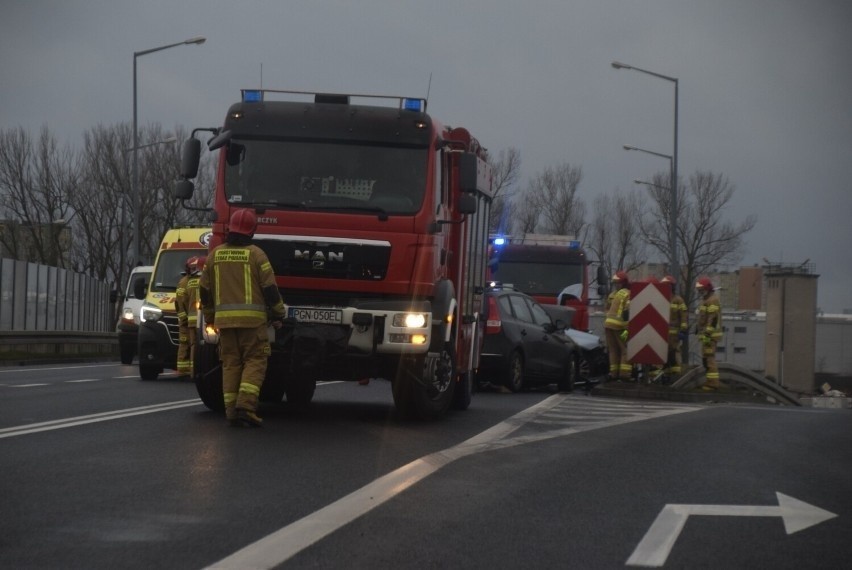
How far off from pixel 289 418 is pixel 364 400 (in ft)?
12.0

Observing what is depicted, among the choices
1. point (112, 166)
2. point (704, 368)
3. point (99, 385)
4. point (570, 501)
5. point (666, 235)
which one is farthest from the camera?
point (666, 235)

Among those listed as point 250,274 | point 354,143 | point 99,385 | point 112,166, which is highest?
point 112,166

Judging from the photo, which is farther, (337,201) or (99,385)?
(99,385)

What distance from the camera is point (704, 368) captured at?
2295 centimetres

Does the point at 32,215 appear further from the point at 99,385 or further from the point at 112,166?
the point at 99,385

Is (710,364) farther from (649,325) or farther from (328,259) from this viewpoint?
(328,259)

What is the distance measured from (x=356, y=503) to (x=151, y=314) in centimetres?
1396

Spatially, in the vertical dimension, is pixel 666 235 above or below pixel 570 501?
above

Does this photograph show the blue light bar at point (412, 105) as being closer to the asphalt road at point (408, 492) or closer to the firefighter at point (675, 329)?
the asphalt road at point (408, 492)

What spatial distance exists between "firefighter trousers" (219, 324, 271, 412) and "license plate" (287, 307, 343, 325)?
54cm

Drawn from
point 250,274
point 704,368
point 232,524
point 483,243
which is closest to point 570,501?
point 232,524

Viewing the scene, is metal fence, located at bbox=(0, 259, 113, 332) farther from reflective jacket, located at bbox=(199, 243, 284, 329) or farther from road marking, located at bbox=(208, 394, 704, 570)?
road marking, located at bbox=(208, 394, 704, 570)

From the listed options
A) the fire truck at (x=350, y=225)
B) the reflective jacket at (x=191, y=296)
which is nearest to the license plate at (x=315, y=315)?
the fire truck at (x=350, y=225)

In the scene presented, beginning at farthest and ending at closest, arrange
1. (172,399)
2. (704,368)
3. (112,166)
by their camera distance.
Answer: (112,166), (704,368), (172,399)
